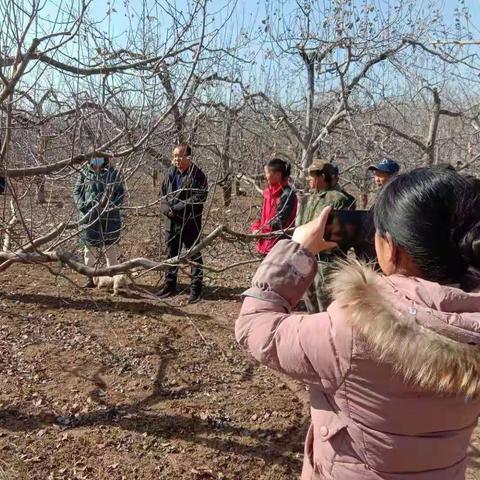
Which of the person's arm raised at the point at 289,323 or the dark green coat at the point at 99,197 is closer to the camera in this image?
the person's arm raised at the point at 289,323

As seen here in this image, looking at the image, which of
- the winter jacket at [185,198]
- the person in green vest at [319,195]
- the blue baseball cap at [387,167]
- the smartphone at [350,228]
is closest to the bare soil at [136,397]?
the winter jacket at [185,198]

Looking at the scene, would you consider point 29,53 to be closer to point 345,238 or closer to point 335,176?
point 345,238

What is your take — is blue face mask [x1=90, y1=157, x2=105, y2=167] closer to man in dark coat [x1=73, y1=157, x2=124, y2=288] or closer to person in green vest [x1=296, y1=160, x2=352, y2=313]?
man in dark coat [x1=73, y1=157, x2=124, y2=288]

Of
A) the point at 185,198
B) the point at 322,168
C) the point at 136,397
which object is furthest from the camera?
the point at 185,198

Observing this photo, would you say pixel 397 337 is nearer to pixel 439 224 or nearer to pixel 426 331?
pixel 426 331

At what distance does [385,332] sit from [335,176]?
3.27 metres

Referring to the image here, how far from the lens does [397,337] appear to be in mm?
911

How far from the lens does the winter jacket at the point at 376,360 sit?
3.01 feet

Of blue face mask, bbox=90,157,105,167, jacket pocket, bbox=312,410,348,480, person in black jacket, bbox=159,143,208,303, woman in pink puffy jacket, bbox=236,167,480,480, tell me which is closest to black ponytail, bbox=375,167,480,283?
woman in pink puffy jacket, bbox=236,167,480,480

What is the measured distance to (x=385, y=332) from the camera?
91 centimetres

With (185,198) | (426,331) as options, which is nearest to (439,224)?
(426,331)

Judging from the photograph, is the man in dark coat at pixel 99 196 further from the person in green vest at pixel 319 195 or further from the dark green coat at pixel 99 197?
the person in green vest at pixel 319 195

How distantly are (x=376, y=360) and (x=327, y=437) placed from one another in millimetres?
261

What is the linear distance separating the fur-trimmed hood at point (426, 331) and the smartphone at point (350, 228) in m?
0.36
